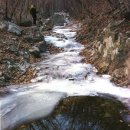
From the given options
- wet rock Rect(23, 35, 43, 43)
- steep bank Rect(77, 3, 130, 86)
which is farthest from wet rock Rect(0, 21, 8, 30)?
steep bank Rect(77, 3, 130, 86)

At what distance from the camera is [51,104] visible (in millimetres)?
8648

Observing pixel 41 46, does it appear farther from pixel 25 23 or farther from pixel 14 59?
pixel 25 23

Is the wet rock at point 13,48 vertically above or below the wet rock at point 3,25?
below

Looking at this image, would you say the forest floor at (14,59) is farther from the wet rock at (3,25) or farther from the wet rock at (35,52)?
the wet rock at (3,25)

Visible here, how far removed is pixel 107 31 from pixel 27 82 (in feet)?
15.5

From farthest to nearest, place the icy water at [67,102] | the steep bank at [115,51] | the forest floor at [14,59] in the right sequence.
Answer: the forest floor at [14,59], the steep bank at [115,51], the icy water at [67,102]

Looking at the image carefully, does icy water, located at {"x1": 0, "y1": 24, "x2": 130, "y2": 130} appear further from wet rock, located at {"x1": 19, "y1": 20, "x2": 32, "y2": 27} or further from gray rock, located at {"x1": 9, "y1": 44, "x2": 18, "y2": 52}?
wet rock, located at {"x1": 19, "y1": 20, "x2": 32, "y2": 27}

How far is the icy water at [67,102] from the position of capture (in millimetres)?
7293

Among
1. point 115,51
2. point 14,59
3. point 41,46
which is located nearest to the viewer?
point 115,51

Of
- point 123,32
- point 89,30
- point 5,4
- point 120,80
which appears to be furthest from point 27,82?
point 5,4

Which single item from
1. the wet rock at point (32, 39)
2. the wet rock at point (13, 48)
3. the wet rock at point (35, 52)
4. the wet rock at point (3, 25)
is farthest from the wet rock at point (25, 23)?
the wet rock at point (13, 48)

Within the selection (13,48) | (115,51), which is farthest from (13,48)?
(115,51)

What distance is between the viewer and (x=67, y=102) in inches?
346

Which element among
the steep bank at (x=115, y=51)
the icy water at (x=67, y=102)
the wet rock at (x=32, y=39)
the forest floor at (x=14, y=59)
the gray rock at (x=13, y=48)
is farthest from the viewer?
the wet rock at (x=32, y=39)
